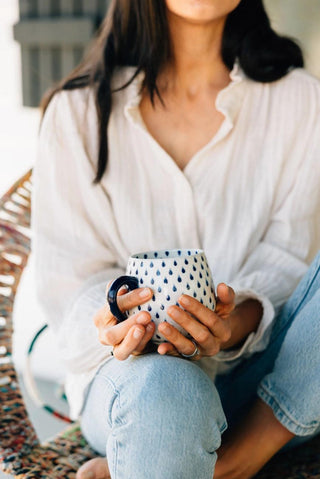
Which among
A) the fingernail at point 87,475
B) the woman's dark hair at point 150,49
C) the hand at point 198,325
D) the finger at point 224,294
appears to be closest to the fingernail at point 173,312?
the hand at point 198,325

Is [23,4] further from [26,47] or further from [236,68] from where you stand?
[236,68]

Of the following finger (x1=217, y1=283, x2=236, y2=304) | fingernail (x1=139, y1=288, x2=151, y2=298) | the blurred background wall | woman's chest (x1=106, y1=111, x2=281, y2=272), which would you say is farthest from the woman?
the blurred background wall

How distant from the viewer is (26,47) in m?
2.20

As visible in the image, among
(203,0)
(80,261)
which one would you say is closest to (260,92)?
(203,0)

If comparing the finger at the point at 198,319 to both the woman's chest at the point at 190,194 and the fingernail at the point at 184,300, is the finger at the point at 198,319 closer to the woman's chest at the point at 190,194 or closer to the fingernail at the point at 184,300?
the fingernail at the point at 184,300

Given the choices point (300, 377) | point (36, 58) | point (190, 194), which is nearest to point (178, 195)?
point (190, 194)

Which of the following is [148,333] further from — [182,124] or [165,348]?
[182,124]

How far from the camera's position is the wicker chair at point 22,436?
3.53ft

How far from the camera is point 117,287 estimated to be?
831mm

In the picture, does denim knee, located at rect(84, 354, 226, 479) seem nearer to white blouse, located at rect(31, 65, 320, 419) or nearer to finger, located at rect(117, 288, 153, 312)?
finger, located at rect(117, 288, 153, 312)

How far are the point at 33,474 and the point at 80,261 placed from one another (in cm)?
40

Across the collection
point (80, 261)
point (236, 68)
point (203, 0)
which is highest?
point (203, 0)

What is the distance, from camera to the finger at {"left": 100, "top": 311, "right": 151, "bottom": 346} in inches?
32.5

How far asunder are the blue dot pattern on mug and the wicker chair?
399 millimetres
